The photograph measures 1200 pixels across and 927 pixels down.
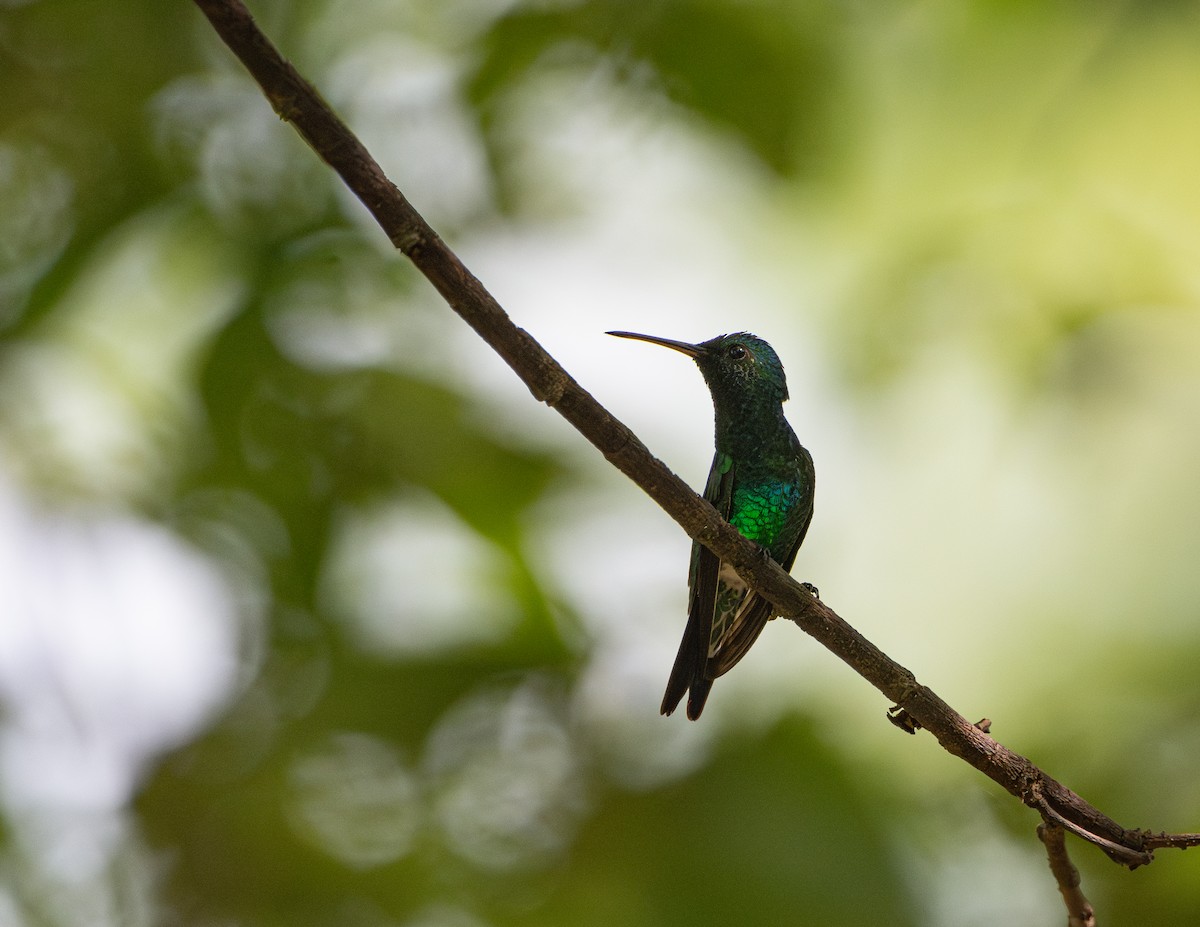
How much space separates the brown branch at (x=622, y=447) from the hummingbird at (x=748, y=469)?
1041 mm

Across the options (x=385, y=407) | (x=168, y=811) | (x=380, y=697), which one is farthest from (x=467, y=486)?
(x=168, y=811)

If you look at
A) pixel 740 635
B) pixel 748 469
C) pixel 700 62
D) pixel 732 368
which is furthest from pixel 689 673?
pixel 700 62

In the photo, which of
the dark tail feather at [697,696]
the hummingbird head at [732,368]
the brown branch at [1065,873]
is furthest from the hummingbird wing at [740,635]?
the brown branch at [1065,873]

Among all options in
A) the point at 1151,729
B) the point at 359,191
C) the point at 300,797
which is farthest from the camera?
the point at 300,797

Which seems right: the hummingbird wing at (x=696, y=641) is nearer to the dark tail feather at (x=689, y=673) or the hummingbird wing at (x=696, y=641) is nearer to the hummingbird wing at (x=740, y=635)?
the dark tail feather at (x=689, y=673)

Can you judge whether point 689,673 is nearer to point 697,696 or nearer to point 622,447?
point 697,696

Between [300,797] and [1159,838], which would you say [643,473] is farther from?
[300,797]

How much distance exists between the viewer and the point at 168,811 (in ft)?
20.0

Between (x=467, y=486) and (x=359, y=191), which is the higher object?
(x=467, y=486)

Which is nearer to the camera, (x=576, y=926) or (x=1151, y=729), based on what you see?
(x=1151, y=729)

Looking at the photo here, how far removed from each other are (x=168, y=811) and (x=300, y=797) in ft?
2.38

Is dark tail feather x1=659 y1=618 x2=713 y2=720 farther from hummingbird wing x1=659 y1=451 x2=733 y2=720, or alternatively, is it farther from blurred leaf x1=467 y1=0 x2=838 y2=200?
blurred leaf x1=467 y1=0 x2=838 y2=200

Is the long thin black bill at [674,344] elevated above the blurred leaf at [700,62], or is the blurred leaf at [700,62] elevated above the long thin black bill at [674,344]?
the blurred leaf at [700,62]

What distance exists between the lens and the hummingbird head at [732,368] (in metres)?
3.66
